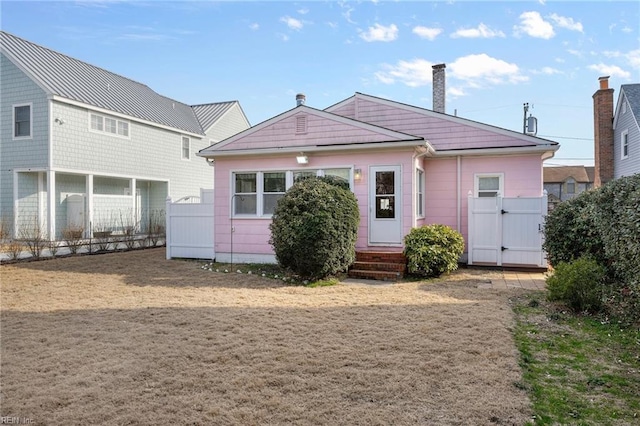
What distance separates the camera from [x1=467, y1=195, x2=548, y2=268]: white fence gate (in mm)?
10047

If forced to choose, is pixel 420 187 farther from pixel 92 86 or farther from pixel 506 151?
pixel 92 86

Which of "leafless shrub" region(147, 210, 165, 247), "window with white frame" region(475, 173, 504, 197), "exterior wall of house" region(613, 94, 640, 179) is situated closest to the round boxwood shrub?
"window with white frame" region(475, 173, 504, 197)

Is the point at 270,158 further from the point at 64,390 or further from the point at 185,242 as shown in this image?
the point at 64,390

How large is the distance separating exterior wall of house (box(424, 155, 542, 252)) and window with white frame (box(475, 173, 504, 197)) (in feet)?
0.38

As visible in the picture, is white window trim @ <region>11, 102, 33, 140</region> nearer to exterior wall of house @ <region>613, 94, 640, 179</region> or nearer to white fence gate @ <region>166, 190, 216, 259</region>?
white fence gate @ <region>166, 190, 216, 259</region>

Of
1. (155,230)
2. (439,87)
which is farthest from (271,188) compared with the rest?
(155,230)

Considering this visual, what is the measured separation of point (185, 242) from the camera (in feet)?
39.6

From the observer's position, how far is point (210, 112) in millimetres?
25281

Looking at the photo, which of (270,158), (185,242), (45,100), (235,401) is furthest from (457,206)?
(45,100)

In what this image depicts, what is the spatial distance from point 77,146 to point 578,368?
18.0m

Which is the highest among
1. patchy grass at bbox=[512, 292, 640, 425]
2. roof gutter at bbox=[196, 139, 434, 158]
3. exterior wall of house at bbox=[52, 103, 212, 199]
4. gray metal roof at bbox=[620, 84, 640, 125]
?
gray metal roof at bbox=[620, 84, 640, 125]

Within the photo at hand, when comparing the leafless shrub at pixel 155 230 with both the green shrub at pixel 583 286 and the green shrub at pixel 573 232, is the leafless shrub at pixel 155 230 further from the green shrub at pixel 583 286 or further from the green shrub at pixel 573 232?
the green shrub at pixel 583 286

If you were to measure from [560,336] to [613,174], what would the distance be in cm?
2206

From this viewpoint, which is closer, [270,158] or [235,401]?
[235,401]
